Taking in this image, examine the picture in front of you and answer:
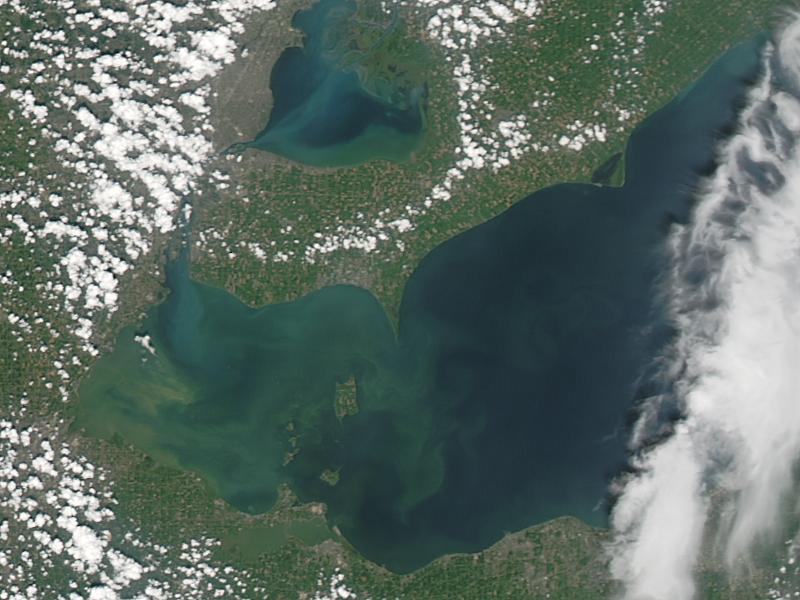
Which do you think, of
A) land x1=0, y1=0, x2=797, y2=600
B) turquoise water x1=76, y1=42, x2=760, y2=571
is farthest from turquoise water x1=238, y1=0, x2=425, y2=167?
turquoise water x1=76, y1=42, x2=760, y2=571

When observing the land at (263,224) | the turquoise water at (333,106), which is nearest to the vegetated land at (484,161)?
the land at (263,224)

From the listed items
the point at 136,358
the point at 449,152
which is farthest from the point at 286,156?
the point at 136,358

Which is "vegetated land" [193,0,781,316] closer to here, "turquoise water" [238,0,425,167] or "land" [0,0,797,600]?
"land" [0,0,797,600]

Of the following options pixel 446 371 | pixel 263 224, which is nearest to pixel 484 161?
pixel 446 371

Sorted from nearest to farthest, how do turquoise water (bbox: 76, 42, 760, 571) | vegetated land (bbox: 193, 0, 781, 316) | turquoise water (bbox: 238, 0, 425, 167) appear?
turquoise water (bbox: 76, 42, 760, 571) < vegetated land (bbox: 193, 0, 781, 316) < turquoise water (bbox: 238, 0, 425, 167)

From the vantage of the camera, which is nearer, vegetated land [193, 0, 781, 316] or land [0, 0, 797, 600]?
land [0, 0, 797, 600]
